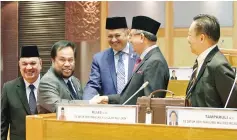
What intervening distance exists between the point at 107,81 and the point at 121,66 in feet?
0.53

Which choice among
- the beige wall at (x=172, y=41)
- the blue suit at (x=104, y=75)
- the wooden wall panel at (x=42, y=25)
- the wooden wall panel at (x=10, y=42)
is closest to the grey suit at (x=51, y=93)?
the blue suit at (x=104, y=75)

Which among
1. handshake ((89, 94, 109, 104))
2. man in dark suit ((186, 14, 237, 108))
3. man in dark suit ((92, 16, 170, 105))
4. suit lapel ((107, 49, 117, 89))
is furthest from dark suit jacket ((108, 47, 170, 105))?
suit lapel ((107, 49, 117, 89))

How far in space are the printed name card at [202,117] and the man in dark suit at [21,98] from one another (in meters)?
1.66

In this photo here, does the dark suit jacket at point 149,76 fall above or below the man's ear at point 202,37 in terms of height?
below

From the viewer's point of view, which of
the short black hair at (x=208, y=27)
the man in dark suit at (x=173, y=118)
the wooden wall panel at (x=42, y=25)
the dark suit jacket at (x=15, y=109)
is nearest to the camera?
the man in dark suit at (x=173, y=118)

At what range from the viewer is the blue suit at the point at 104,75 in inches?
134

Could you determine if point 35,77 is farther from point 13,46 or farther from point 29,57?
point 13,46

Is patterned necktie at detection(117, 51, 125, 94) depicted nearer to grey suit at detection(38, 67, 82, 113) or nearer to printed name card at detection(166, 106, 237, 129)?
grey suit at detection(38, 67, 82, 113)

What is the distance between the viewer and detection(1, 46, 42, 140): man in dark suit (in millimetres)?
3330

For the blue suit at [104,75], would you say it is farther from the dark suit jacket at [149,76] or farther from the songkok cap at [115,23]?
the dark suit jacket at [149,76]

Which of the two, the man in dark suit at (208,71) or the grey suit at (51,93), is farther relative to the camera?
the grey suit at (51,93)

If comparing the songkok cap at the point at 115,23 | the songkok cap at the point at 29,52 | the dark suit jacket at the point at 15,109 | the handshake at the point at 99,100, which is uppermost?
the songkok cap at the point at 115,23

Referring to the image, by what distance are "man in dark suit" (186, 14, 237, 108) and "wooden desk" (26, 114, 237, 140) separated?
0.28 m

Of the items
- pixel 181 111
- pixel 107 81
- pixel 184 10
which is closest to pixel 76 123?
pixel 181 111
